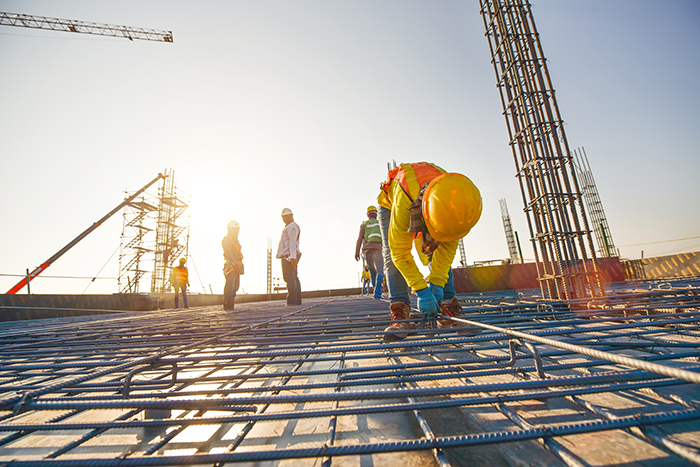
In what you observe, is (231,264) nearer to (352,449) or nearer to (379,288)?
Result: (379,288)

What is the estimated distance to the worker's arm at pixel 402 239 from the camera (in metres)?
2.52

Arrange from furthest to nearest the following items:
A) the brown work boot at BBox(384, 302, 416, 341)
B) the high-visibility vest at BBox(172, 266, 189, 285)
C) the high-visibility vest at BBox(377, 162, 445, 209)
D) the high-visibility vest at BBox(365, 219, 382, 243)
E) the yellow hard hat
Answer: the high-visibility vest at BBox(172, 266, 189, 285) < the high-visibility vest at BBox(365, 219, 382, 243) < the high-visibility vest at BBox(377, 162, 445, 209) < the brown work boot at BBox(384, 302, 416, 341) < the yellow hard hat

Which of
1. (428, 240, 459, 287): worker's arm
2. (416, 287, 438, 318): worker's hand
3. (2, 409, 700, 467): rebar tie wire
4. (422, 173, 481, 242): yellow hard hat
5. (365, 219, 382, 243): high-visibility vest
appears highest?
(365, 219, 382, 243): high-visibility vest

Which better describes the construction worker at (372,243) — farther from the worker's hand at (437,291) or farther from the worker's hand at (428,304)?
the worker's hand at (428,304)

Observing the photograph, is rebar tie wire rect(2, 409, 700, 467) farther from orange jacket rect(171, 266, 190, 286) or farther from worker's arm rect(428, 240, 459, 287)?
orange jacket rect(171, 266, 190, 286)

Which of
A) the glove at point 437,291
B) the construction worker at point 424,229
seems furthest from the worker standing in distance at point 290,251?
the glove at point 437,291

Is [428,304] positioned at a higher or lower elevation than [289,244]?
lower

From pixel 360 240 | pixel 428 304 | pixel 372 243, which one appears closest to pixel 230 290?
pixel 360 240

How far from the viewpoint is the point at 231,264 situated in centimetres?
621

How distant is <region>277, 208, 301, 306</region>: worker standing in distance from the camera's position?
6211 millimetres

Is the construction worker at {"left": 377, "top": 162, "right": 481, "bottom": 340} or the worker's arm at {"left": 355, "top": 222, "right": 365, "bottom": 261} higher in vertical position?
the worker's arm at {"left": 355, "top": 222, "right": 365, "bottom": 261}

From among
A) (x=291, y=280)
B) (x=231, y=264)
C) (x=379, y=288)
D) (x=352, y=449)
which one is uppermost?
(x=231, y=264)

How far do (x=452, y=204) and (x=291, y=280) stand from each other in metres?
4.94

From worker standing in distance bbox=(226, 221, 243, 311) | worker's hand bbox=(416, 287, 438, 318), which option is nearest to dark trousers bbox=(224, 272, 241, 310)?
worker standing in distance bbox=(226, 221, 243, 311)
